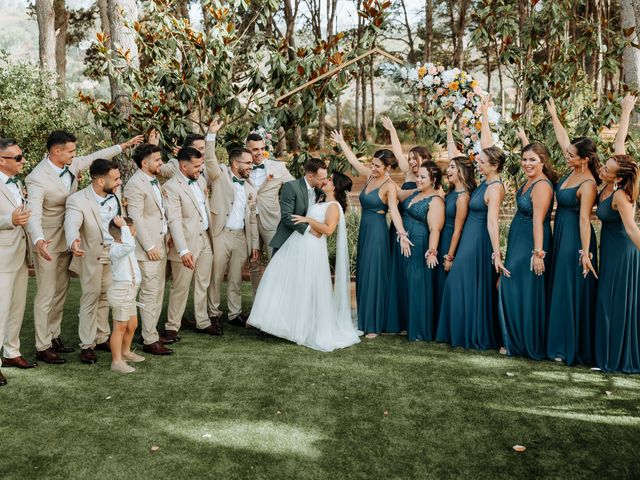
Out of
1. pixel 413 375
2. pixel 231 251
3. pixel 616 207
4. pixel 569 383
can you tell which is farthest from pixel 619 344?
pixel 231 251

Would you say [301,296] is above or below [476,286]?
below

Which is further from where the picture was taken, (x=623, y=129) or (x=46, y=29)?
(x=46, y=29)

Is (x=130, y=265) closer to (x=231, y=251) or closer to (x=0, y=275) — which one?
(x=0, y=275)

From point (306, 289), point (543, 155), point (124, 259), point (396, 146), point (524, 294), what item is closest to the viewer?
point (124, 259)

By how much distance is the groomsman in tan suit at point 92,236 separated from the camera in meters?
4.93

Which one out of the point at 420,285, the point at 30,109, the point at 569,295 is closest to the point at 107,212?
the point at 420,285

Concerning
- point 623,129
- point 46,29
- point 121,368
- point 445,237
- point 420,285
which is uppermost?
point 46,29

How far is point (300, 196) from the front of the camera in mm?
5734

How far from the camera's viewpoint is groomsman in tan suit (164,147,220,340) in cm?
554

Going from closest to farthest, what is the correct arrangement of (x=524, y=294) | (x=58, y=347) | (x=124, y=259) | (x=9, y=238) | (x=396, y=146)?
(x=9, y=238) → (x=124, y=259) → (x=524, y=294) → (x=58, y=347) → (x=396, y=146)

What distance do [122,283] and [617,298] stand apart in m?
3.93

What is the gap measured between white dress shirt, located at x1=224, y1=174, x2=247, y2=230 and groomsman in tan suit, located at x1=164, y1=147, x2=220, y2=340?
0.24 meters

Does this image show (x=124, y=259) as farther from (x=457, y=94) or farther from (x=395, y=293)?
(x=457, y=94)

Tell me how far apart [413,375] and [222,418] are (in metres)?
1.60
